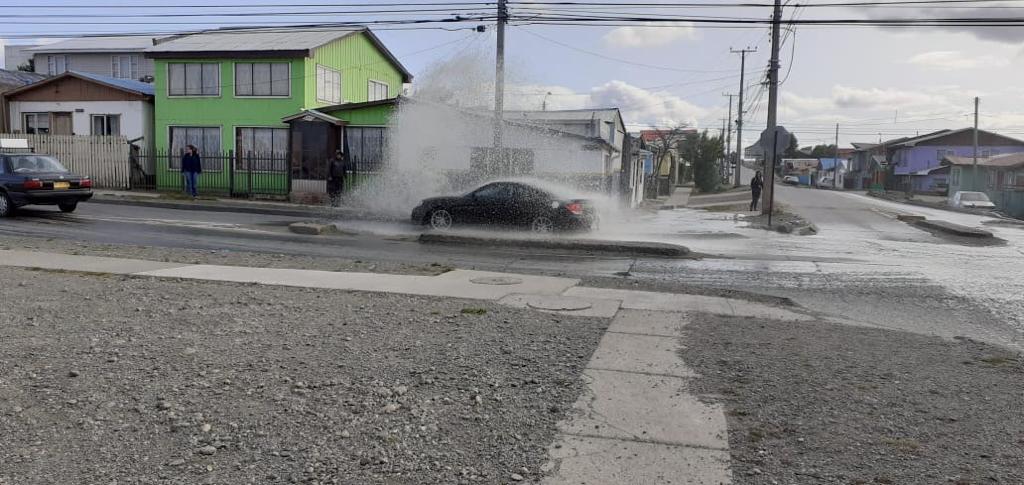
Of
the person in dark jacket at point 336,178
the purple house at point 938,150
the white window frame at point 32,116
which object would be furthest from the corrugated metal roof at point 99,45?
the purple house at point 938,150

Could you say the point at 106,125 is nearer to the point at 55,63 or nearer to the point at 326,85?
the point at 326,85

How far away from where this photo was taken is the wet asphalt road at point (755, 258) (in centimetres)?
981

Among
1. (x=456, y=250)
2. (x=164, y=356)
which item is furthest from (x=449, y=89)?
(x=164, y=356)

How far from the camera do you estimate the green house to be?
28.8m

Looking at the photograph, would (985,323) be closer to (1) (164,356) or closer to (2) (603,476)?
(2) (603,476)

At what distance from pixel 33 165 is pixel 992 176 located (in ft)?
206

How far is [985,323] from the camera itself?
351 inches

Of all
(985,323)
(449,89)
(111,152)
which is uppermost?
(449,89)

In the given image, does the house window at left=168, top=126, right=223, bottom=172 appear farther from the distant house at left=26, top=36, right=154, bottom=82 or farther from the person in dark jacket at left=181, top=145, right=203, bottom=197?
the distant house at left=26, top=36, right=154, bottom=82

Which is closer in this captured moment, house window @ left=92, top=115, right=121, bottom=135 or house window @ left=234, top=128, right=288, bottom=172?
house window @ left=234, top=128, right=288, bottom=172

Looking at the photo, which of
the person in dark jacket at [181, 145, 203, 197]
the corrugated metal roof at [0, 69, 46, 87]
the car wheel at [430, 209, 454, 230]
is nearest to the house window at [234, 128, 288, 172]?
the person in dark jacket at [181, 145, 203, 197]

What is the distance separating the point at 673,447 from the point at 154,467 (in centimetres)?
271

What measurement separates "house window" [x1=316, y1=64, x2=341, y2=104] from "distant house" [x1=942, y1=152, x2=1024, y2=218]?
3634 cm

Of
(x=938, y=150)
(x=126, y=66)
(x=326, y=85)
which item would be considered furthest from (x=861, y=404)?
(x=938, y=150)
